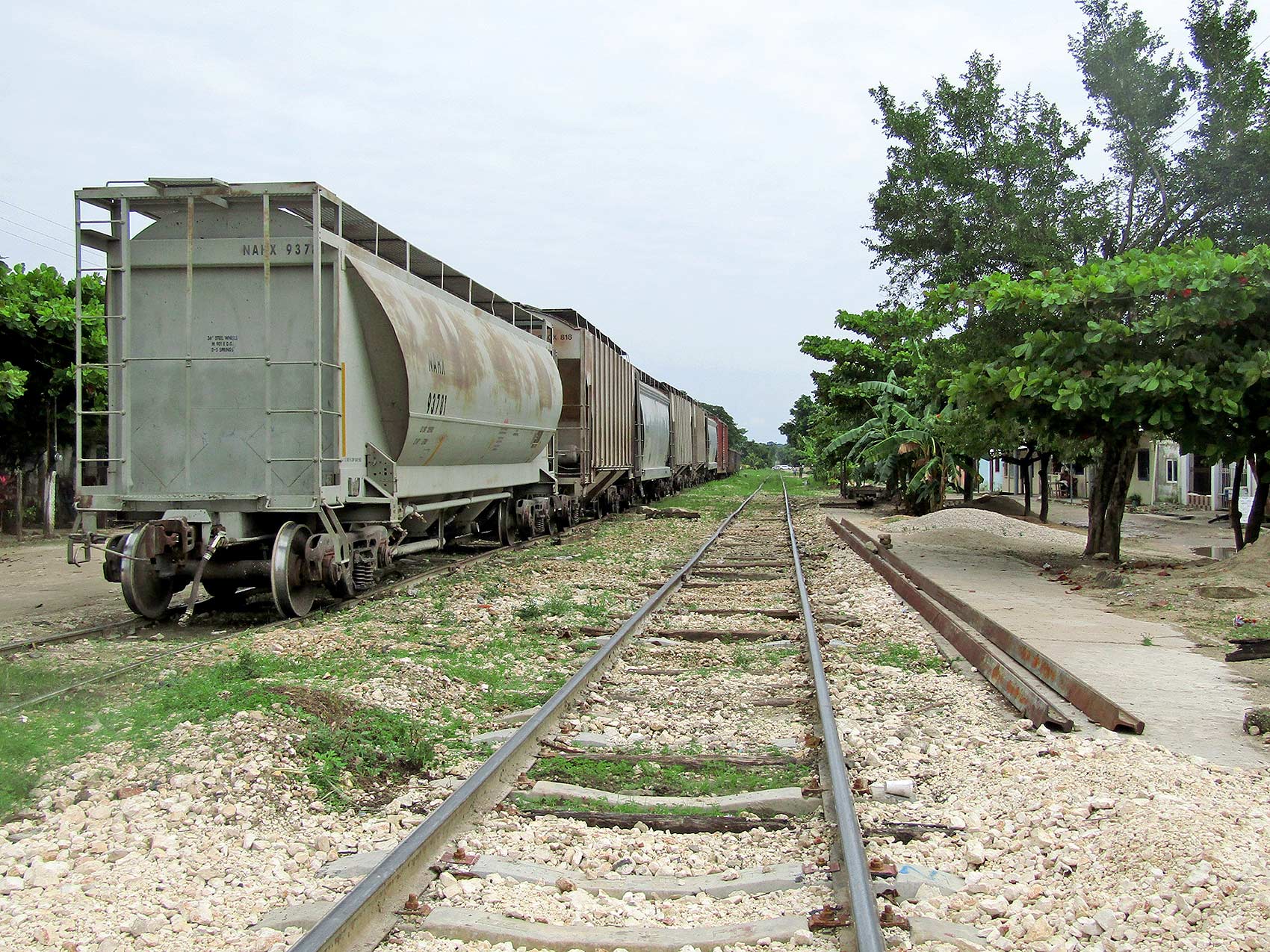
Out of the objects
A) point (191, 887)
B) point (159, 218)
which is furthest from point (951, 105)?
point (191, 887)

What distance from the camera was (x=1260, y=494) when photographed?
12.7 m

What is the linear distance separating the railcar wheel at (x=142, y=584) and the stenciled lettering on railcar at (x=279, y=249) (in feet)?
8.76

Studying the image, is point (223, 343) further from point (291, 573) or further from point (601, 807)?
point (601, 807)

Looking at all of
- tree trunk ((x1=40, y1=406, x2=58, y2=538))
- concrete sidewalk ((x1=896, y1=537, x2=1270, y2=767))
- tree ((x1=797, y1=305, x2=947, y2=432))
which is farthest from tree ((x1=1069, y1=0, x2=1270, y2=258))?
tree trunk ((x1=40, y1=406, x2=58, y2=538))

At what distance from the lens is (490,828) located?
13.4 feet

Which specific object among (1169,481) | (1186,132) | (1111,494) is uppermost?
(1186,132)

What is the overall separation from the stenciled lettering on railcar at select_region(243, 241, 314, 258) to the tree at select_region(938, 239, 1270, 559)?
770 cm

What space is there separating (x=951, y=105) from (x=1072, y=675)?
22824 mm

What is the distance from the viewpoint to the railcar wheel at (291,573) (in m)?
8.73

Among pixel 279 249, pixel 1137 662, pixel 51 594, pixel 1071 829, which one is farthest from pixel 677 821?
pixel 51 594

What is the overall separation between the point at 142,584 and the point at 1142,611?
9622mm

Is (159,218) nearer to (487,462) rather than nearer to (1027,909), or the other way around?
(487,462)

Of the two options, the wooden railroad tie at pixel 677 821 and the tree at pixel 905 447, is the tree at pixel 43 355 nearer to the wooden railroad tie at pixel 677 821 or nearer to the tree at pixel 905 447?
the wooden railroad tie at pixel 677 821

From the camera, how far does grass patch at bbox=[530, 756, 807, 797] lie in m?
4.67
